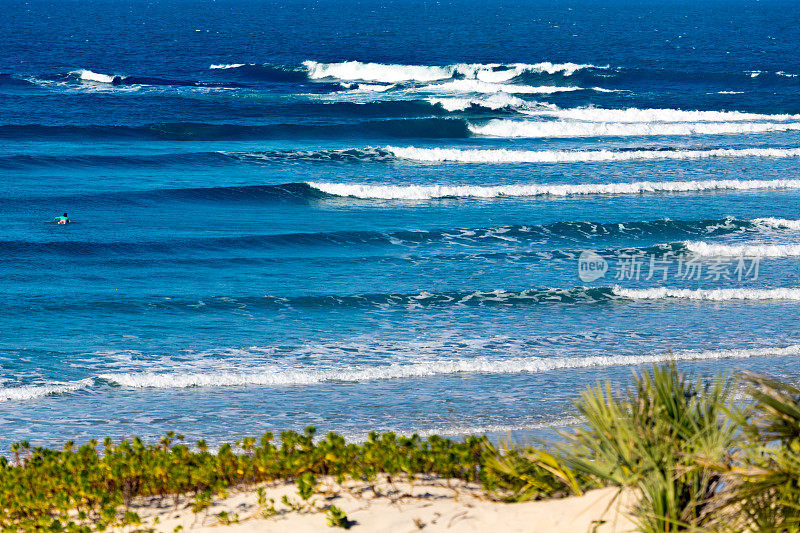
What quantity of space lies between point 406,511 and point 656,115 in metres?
34.2

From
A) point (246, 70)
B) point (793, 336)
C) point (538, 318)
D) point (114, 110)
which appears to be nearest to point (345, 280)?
point (538, 318)

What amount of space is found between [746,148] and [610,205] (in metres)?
A: 10.3

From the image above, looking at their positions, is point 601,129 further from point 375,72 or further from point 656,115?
point 375,72

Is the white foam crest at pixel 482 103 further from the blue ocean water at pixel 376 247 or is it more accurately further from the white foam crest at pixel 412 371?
the white foam crest at pixel 412 371

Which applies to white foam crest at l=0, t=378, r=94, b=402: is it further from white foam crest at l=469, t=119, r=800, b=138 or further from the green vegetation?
white foam crest at l=469, t=119, r=800, b=138

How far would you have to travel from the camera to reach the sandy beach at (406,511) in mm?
5293

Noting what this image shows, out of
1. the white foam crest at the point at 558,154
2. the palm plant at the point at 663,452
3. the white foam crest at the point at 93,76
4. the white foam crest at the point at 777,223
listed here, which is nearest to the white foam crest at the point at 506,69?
the white foam crest at the point at 93,76

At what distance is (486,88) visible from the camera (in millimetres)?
45688

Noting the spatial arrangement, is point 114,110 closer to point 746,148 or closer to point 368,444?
point 746,148

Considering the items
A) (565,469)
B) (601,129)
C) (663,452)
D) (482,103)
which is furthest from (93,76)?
(663,452)

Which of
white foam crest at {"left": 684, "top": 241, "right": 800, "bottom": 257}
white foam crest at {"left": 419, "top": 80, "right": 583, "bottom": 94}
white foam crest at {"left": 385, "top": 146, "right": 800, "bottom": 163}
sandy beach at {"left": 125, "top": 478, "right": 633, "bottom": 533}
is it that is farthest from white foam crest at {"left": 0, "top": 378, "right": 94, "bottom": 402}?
white foam crest at {"left": 419, "top": 80, "right": 583, "bottom": 94}

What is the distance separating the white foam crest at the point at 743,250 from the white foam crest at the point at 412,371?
588 cm

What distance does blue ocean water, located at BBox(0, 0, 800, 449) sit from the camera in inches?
435

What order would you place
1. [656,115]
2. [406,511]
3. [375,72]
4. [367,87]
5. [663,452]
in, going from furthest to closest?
[375,72] < [367,87] < [656,115] < [406,511] < [663,452]
